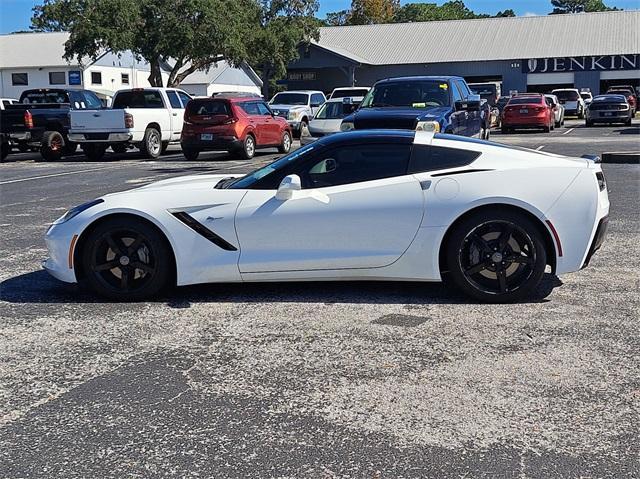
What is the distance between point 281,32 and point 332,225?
4505cm

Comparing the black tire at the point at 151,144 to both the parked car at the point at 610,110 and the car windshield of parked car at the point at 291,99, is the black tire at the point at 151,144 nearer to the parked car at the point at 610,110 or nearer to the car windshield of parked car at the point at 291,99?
the car windshield of parked car at the point at 291,99

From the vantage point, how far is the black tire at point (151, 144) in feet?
71.7

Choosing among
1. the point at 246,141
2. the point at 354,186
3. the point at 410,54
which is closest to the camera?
the point at 354,186

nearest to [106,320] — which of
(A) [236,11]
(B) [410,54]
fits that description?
(A) [236,11]

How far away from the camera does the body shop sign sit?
55.6 m

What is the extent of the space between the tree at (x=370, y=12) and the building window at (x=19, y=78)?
54.8m

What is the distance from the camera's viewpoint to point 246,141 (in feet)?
67.6

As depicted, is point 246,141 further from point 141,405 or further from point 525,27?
point 525,27

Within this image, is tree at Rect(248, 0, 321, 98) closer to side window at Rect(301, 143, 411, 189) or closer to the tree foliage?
the tree foliage

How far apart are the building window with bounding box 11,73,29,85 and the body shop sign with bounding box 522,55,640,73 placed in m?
35.6

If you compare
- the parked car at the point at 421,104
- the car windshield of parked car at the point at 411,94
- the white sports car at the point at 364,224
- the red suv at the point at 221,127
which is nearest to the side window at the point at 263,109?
the red suv at the point at 221,127

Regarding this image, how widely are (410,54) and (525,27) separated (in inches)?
380

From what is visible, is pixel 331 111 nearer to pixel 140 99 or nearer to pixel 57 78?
pixel 140 99

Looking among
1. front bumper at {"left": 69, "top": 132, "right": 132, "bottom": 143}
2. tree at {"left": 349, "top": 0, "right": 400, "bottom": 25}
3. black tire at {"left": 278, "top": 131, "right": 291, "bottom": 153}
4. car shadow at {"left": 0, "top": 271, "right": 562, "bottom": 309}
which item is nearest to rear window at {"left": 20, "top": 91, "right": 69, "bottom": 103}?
front bumper at {"left": 69, "top": 132, "right": 132, "bottom": 143}
